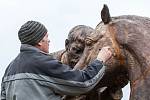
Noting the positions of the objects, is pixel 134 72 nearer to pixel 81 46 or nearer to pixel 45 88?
pixel 45 88

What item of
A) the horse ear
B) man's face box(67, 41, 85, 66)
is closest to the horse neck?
the horse ear

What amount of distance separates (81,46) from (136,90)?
185 centimetres

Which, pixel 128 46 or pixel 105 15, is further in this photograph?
pixel 105 15

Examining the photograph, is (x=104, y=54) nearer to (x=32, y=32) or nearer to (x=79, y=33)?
(x=32, y=32)

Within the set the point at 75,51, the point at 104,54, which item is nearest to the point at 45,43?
the point at 104,54

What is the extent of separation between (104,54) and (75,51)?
1661 millimetres

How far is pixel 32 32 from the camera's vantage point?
17.7 ft

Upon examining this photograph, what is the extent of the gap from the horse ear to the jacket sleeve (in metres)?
0.66

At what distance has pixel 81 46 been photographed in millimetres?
7363

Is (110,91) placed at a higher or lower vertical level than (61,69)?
lower

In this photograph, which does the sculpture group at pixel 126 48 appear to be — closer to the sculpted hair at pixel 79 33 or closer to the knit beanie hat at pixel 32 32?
the knit beanie hat at pixel 32 32

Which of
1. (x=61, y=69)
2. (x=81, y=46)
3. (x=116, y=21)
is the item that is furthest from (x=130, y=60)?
(x=81, y=46)

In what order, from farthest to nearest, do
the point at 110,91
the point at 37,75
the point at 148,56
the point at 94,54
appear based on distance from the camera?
1. the point at 110,91
2. the point at 94,54
3. the point at 148,56
4. the point at 37,75

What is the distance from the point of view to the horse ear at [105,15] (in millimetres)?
5863
